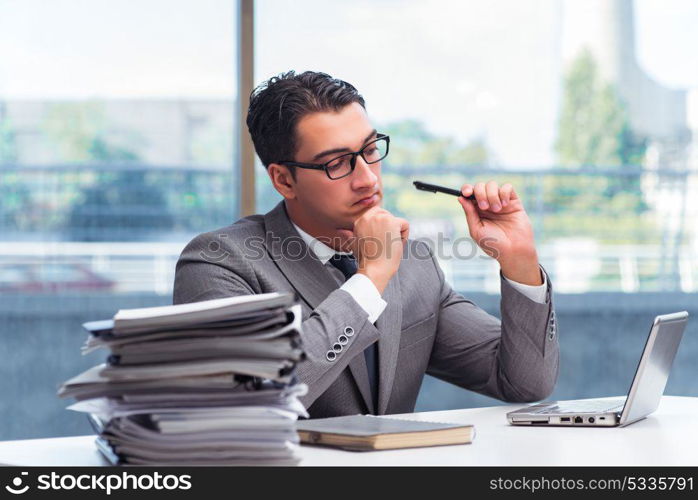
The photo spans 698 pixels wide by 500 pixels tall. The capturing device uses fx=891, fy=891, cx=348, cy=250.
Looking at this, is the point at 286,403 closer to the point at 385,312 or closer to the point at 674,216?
the point at 385,312

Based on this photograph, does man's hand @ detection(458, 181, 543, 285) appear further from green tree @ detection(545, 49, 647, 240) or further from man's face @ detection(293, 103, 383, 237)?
green tree @ detection(545, 49, 647, 240)

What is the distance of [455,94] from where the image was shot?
11.0 ft

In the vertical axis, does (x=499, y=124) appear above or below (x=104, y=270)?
above

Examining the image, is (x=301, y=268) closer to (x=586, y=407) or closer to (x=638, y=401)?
(x=586, y=407)

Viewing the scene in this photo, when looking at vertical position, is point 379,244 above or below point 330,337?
above

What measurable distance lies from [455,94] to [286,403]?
2.35m

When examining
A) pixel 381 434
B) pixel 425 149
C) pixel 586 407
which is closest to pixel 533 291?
pixel 586 407

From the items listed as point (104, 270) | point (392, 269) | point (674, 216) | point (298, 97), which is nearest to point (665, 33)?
point (674, 216)

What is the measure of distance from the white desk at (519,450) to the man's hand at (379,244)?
12.3 inches

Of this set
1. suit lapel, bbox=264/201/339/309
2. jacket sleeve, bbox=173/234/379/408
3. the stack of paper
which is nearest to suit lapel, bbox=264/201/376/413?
suit lapel, bbox=264/201/339/309

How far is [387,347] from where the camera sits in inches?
80.0

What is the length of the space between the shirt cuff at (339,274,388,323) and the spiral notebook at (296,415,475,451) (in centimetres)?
31

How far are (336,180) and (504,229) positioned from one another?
41cm
